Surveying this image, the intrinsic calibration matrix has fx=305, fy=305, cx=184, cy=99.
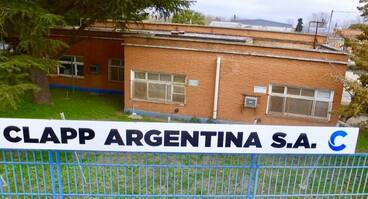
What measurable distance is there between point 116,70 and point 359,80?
13488 mm

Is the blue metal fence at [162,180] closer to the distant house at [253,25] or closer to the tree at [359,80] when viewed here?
the tree at [359,80]

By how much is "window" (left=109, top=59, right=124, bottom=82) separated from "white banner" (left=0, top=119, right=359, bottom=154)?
14.0m

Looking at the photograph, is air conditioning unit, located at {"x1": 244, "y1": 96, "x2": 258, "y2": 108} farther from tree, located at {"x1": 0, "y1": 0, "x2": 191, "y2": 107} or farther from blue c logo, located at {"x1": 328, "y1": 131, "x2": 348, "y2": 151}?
blue c logo, located at {"x1": 328, "y1": 131, "x2": 348, "y2": 151}

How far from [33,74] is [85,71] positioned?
4517 mm

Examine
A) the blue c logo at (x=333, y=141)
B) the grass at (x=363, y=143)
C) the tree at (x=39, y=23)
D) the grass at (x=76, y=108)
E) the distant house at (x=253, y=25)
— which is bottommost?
the grass at (x=363, y=143)

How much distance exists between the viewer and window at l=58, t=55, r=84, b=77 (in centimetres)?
1925

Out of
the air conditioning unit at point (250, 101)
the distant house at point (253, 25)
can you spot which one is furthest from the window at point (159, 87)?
the distant house at point (253, 25)

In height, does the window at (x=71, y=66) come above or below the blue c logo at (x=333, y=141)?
below

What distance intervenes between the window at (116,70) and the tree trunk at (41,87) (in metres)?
4.26

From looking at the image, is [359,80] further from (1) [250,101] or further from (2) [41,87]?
(2) [41,87]

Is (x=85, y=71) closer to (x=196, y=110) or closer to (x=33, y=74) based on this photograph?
(x=33, y=74)

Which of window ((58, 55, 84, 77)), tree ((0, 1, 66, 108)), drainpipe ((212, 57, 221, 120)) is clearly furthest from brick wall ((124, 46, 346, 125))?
window ((58, 55, 84, 77))

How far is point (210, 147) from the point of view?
520cm

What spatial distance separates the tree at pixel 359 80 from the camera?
8828 millimetres
